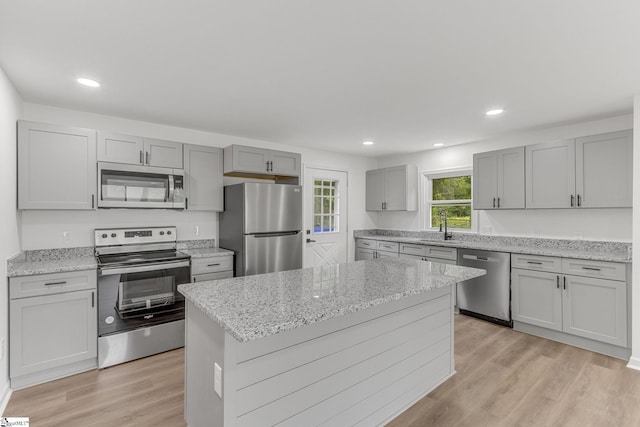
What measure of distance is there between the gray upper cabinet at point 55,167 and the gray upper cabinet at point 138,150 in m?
0.10

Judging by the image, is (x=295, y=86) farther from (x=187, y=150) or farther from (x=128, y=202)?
(x=128, y=202)

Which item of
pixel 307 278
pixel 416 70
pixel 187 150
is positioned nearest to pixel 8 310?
pixel 187 150

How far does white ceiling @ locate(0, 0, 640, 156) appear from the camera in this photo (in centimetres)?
163

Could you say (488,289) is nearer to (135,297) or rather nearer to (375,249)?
(375,249)

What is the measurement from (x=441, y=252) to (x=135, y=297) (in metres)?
3.65

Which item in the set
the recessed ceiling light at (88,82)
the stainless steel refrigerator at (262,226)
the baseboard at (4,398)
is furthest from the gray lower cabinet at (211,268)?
the recessed ceiling light at (88,82)

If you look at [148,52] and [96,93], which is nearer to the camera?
[148,52]

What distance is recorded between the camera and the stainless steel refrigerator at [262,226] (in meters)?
3.62

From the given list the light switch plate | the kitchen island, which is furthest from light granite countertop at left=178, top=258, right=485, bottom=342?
the light switch plate

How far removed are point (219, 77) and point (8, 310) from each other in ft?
7.81

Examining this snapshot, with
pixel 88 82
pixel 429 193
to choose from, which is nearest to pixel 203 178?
pixel 88 82

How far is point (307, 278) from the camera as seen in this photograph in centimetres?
211

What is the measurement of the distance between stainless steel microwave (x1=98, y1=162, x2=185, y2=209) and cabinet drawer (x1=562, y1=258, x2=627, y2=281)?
4.13 m

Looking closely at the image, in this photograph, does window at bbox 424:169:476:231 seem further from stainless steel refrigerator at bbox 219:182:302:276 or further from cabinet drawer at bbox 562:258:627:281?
stainless steel refrigerator at bbox 219:182:302:276
